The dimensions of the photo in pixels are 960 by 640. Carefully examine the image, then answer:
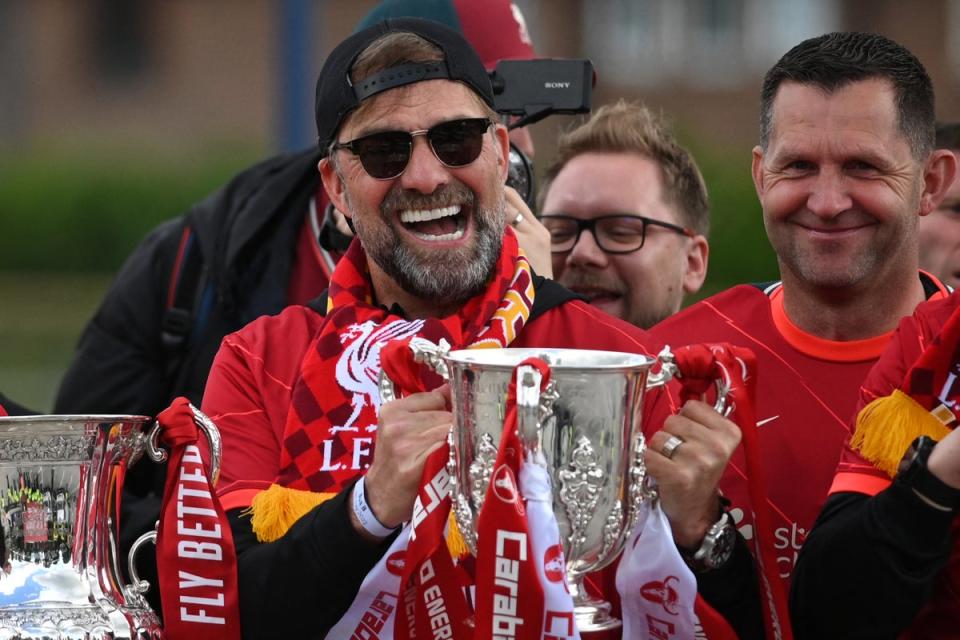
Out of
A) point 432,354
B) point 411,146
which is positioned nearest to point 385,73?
point 411,146

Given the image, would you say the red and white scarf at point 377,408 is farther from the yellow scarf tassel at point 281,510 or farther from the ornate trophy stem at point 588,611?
the ornate trophy stem at point 588,611

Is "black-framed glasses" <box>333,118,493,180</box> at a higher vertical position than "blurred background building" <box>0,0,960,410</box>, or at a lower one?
higher

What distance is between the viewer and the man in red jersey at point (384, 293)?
123 inches

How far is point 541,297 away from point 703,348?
2.43 ft

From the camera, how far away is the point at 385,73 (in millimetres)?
3217

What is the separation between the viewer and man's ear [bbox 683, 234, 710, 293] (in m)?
4.56

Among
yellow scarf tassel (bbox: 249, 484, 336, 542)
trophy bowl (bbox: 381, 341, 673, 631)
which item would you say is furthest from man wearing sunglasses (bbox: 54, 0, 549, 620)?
trophy bowl (bbox: 381, 341, 673, 631)

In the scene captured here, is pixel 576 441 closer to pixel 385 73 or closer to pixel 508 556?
pixel 508 556

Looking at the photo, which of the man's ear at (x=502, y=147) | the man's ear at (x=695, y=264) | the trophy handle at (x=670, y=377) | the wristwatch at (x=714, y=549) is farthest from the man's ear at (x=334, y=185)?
the man's ear at (x=695, y=264)

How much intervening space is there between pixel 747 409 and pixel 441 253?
32.7 inches

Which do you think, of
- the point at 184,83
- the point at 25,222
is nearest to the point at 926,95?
the point at 25,222

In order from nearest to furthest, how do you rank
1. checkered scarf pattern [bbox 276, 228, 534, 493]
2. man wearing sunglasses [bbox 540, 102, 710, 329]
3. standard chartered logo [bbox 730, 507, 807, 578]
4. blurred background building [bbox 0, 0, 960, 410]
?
checkered scarf pattern [bbox 276, 228, 534, 493]
standard chartered logo [bbox 730, 507, 807, 578]
man wearing sunglasses [bbox 540, 102, 710, 329]
blurred background building [bbox 0, 0, 960, 410]

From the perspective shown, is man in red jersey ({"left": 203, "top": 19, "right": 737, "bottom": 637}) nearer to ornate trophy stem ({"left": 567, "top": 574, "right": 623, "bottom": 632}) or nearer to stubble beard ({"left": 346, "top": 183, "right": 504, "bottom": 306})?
stubble beard ({"left": 346, "top": 183, "right": 504, "bottom": 306})

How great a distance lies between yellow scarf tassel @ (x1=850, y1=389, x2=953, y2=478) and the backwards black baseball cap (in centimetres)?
105
